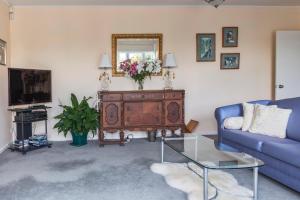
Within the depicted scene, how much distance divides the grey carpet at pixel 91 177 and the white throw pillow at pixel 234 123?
0.66 metres

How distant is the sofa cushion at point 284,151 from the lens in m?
2.62

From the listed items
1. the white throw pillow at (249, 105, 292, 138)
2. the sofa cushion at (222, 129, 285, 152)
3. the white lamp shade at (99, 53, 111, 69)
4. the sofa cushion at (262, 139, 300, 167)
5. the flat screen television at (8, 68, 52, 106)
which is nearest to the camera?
the sofa cushion at (262, 139, 300, 167)

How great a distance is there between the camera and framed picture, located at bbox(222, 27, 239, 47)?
5554 millimetres

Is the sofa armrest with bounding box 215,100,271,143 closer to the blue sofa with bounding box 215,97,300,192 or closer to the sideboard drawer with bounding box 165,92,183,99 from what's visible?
the blue sofa with bounding box 215,97,300,192

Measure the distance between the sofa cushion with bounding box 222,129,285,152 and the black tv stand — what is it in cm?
279

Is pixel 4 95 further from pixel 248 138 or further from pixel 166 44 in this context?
pixel 248 138

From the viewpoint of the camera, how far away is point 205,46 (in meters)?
5.54

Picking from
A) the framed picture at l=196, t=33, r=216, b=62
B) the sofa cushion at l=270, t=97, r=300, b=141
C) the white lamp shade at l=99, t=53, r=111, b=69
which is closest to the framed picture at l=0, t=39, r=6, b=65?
the white lamp shade at l=99, t=53, r=111, b=69

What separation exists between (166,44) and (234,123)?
2.23m

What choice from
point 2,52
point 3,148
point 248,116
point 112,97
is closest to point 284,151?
point 248,116

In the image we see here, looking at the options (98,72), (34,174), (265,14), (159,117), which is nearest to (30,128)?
(98,72)

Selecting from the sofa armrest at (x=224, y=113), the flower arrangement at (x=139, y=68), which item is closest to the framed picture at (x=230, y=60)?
the flower arrangement at (x=139, y=68)

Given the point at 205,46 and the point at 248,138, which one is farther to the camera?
the point at 205,46

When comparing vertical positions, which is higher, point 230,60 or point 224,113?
point 230,60
